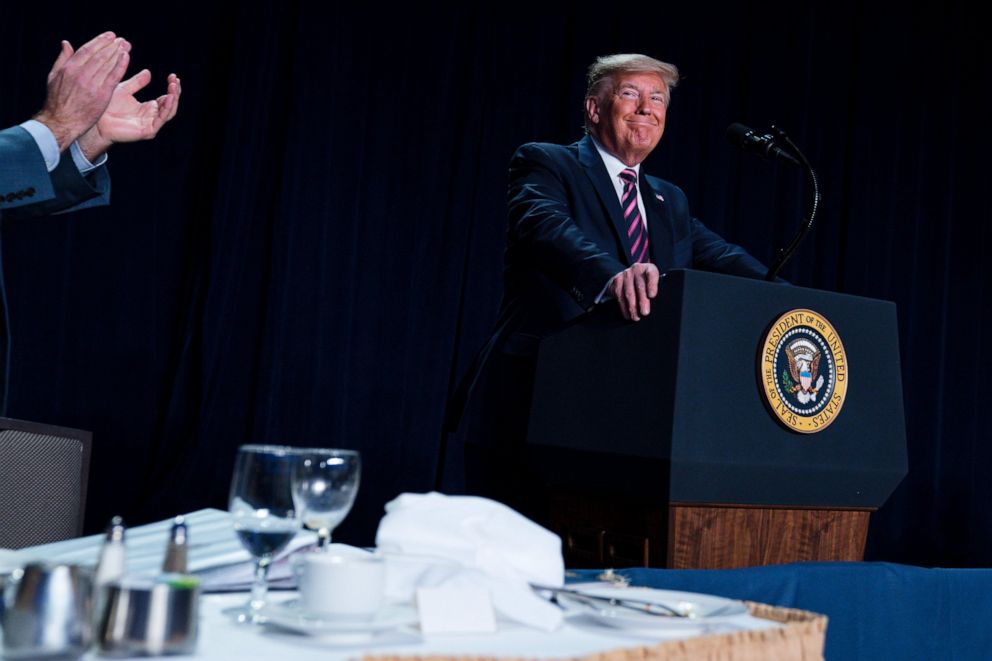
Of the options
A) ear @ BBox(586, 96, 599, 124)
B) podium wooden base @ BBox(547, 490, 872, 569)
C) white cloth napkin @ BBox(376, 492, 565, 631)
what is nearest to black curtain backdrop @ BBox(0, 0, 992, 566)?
ear @ BBox(586, 96, 599, 124)

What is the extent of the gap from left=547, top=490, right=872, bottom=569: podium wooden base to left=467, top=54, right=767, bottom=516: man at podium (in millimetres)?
271

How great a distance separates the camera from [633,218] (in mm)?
2250

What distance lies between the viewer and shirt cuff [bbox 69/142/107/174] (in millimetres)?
1705

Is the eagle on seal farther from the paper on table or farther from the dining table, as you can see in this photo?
the paper on table

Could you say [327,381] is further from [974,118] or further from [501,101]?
[974,118]

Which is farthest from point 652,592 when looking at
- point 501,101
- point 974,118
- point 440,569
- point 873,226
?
point 974,118

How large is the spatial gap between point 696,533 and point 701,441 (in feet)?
0.47

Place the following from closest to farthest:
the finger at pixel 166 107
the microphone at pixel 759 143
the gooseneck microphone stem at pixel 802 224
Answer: the finger at pixel 166 107, the gooseneck microphone stem at pixel 802 224, the microphone at pixel 759 143

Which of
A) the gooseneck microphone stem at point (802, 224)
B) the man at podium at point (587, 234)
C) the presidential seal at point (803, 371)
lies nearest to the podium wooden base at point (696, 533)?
the presidential seal at point (803, 371)

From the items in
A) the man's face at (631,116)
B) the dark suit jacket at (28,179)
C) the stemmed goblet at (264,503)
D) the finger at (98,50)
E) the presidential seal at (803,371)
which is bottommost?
the stemmed goblet at (264,503)

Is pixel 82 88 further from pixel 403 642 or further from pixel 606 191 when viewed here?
pixel 403 642

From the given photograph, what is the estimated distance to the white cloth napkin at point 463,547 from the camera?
86 centimetres

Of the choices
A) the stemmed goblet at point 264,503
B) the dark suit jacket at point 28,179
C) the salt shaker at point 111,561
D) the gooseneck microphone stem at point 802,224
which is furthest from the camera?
the gooseneck microphone stem at point 802,224

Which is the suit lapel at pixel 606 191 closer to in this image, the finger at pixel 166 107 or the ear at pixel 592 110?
the ear at pixel 592 110
